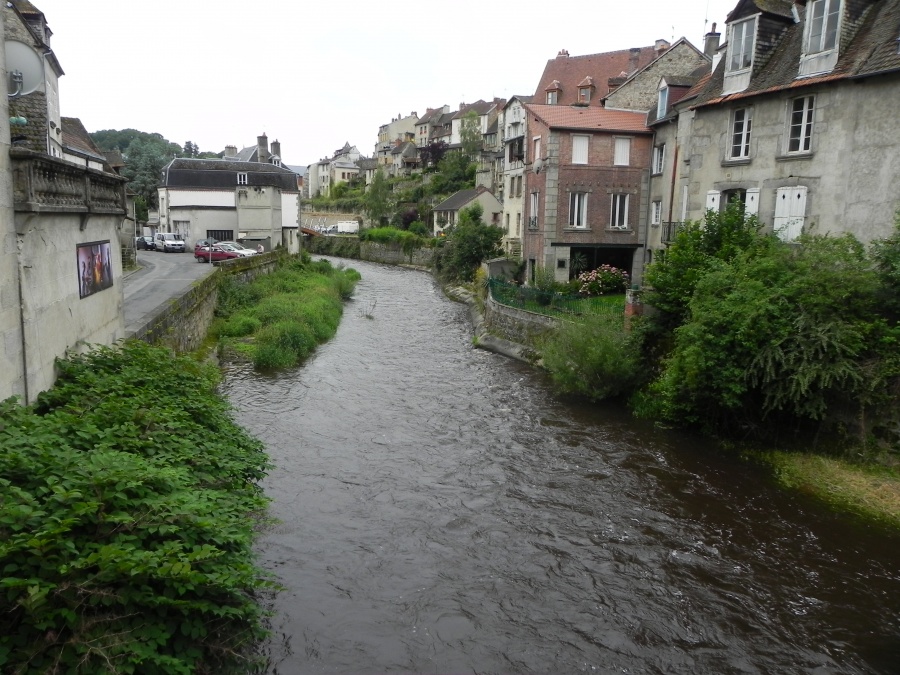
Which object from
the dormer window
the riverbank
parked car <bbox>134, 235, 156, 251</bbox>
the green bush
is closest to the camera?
the riverbank

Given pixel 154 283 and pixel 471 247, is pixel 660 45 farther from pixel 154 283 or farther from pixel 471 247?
pixel 154 283

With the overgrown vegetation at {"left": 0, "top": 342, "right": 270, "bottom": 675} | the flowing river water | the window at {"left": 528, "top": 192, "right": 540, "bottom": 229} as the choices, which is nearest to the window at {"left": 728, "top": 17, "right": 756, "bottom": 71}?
the flowing river water

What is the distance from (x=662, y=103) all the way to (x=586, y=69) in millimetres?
21622

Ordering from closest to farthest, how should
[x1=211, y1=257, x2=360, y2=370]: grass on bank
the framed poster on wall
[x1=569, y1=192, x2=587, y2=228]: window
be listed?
the framed poster on wall
[x1=211, y1=257, x2=360, y2=370]: grass on bank
[x1=569, y1=192, x2=587, y2=228]: window

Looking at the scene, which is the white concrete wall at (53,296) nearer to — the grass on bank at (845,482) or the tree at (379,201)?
the grass on bank at (845,482)

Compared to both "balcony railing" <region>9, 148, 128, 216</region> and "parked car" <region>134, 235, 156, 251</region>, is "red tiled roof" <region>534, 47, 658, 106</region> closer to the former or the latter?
"parked car" <region>134, 235, 156, 251</region>

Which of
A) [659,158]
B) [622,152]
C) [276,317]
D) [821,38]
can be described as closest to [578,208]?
[622,152]

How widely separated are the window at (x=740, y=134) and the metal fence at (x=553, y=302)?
5579 mm

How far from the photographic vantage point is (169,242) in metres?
47.8

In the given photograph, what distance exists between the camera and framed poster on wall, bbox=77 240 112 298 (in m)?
9.65

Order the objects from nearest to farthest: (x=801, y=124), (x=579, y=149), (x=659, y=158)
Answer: (x=801, y=124)
(x=659, y=158)
(x=579, y=149)

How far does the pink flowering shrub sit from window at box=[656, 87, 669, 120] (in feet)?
21.1

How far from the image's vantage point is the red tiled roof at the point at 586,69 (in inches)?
1713

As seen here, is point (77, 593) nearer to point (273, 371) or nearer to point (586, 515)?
point (586, 515)
